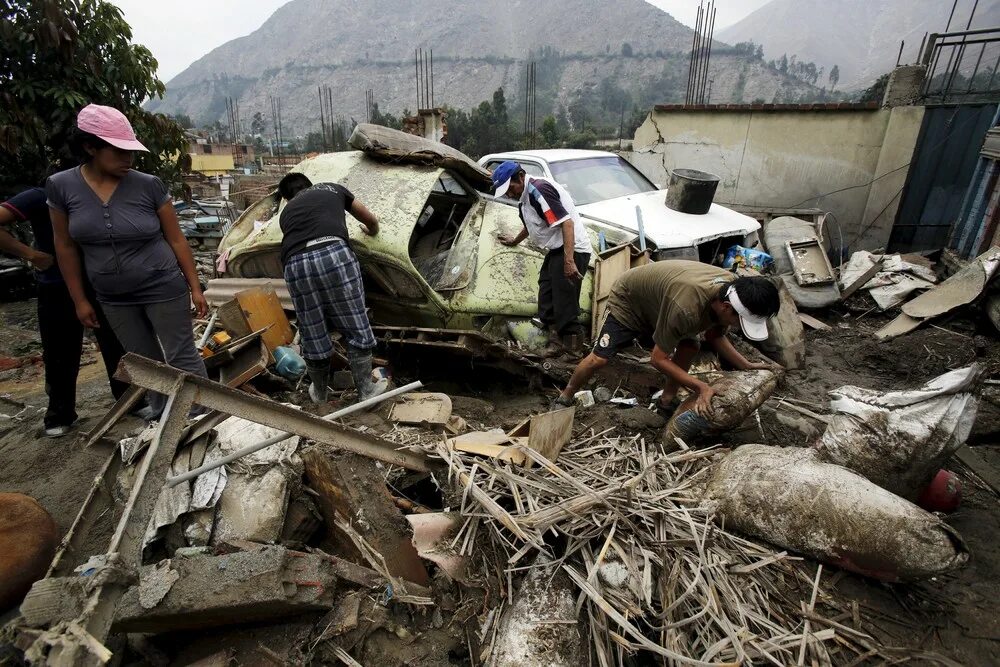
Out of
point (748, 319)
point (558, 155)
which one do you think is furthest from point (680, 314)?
point (558, 155)

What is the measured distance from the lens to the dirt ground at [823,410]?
198cm

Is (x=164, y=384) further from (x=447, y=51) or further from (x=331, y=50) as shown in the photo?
(x=331, y=50)

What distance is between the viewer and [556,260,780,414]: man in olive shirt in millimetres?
2496

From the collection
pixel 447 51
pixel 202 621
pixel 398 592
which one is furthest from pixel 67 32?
pixel 447 51

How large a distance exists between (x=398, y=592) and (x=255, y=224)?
4.14 meters

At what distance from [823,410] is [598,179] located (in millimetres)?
3958

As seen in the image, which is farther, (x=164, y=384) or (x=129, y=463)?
(x=129, y=463)

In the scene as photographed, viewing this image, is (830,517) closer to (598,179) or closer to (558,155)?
(598,179)

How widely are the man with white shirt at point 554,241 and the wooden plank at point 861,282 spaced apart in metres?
3.98

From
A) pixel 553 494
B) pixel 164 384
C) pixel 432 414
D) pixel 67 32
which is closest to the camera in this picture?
pixel 164 384

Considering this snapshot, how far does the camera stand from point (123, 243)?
2537 mm

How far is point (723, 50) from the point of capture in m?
98.1

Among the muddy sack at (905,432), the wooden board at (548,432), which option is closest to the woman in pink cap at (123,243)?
the wooden board at (548,432)

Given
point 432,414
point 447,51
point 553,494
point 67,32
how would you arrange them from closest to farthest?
point 553,494
point 432,414
point 67,32
point 447,51
